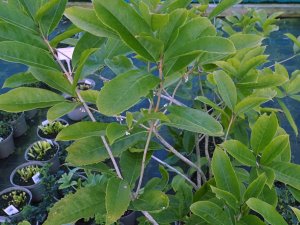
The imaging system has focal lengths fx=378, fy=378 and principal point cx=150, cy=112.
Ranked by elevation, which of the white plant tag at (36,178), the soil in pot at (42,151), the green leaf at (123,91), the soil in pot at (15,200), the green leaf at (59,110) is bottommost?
the soil in pot at (15,200)

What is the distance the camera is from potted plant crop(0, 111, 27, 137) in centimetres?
308

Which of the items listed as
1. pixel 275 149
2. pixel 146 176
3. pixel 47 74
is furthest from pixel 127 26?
pixel 146 176

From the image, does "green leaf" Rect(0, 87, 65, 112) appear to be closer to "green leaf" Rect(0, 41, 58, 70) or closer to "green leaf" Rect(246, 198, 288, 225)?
"green leaf" Rect(0, 41, 58, 70)

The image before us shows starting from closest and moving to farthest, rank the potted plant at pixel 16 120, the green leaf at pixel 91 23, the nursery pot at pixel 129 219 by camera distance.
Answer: the green leaf at pixel 91 23 → the nursery pot at pixel 129 219 → the potted plant at pixel 16 120

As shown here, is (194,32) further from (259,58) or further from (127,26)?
(259,58)

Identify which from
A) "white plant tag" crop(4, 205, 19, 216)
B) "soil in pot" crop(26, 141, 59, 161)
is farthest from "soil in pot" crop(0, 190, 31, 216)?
"soil in pot" crop(26, 141, 59, 161)

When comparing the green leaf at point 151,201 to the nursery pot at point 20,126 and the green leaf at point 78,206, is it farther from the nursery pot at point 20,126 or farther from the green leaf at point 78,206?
the nursery pot at point 20,126

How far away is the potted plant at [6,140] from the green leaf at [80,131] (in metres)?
2.06

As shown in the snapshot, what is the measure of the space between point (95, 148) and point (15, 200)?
5.03 ft

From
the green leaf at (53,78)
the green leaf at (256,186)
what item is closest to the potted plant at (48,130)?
the green leaf at (53,78)

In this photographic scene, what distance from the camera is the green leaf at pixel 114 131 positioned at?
3.10ft

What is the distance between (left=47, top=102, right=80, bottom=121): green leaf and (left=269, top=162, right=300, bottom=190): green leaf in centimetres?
60

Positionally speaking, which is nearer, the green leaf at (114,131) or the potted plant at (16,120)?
the green leaf at (114,131)

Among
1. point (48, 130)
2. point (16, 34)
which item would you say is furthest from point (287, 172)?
point (48, 130)
